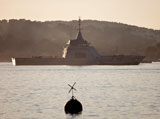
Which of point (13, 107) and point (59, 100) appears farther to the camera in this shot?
point (59, 100)

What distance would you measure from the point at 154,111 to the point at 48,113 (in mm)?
10487

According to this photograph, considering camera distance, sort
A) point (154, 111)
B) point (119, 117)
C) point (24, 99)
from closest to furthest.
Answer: point (119, 117) → point (154, 111) → point (24, 99)

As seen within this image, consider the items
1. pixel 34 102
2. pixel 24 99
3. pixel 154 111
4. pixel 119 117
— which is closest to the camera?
pixel 119 117

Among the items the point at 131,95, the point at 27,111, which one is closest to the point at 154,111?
the point at 27,111

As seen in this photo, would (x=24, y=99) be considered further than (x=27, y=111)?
Yes

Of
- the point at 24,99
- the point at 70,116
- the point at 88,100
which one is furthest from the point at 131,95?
the point at 70,116

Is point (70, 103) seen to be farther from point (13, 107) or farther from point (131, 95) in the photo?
point (131, 95)

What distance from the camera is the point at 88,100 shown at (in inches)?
2694

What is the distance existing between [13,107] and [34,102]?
5.74 m

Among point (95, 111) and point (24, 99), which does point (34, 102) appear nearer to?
point (24, 99)

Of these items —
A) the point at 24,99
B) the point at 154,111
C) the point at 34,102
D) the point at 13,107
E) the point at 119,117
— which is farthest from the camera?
Result: the point at 24,99

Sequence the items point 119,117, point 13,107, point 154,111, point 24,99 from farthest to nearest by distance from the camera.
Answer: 1. point 24,99
2. point 13,107
3. point 154,111
4. point 119,117

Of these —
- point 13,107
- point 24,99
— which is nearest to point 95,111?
point 13,107

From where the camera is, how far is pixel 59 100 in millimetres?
68688
